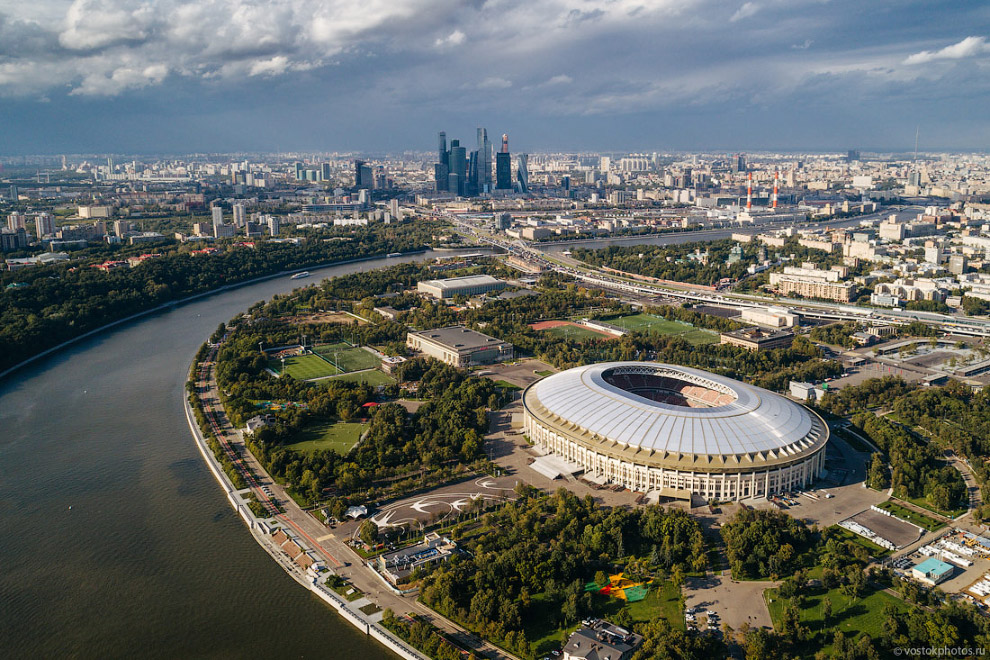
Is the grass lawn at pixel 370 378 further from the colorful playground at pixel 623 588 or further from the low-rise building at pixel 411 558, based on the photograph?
the colorful playground at pixel 623 588

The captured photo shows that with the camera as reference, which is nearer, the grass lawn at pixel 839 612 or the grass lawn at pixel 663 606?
the grass lawn at pixel 839 612

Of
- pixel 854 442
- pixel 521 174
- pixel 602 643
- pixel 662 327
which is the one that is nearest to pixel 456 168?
pixel 521 174

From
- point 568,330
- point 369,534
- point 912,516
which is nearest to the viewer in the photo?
point 369,534

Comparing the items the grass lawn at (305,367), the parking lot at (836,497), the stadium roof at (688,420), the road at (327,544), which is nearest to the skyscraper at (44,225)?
the grass lawn at (305,367)

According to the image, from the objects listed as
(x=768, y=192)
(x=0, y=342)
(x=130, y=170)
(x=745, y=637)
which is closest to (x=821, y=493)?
(x=745, y=637)

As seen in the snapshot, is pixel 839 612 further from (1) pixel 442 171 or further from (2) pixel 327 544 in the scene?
(1) pixel 442 171

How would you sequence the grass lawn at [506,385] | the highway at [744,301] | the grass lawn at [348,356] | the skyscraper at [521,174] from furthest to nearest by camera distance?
the skyscraper at [521,174], the highway at [744,301], the grass lawn at [348,356], the grass lawn at [506,385]

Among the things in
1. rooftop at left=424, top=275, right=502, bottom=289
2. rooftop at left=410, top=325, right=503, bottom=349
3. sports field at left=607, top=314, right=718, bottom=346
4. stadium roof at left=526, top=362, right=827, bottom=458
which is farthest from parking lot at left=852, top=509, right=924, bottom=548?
rooftop at left=424, top=275, right=502, bottom=289
